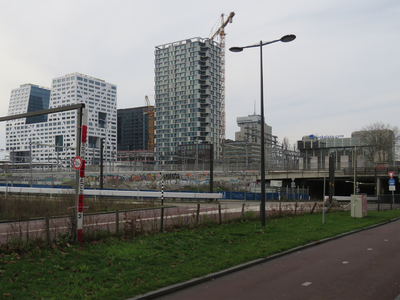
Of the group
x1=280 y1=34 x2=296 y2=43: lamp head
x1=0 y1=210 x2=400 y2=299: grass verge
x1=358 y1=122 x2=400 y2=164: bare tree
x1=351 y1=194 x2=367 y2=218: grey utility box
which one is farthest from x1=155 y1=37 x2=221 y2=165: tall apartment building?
x1=0 y1=210 x2=400 y2=299: grass verge

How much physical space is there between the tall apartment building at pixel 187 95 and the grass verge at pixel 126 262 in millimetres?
134699

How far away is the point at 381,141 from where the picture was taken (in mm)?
80375

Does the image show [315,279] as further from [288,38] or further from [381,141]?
[381,141]

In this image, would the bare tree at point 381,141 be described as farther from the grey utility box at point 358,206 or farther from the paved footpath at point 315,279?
the paved footpath at point 315,279

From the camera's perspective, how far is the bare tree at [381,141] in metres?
80.6

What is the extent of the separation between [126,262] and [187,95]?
476 ft

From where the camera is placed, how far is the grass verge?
6.79m

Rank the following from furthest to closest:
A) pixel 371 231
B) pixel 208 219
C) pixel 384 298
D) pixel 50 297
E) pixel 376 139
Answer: pixel 376 139 → pixel 371 231 → pixel 208 219 → pixel 384 298 → pixel 50 297

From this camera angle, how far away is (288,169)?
61.5m

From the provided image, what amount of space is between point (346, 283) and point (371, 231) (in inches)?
429

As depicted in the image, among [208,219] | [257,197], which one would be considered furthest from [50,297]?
[257,197]

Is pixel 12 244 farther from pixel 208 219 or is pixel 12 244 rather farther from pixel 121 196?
pixel 121 196

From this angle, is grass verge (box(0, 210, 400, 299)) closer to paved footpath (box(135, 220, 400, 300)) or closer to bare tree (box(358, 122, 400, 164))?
paved footpath (box(135, 220, 400, 300))

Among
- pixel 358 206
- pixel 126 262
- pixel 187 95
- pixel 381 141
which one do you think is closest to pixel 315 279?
pixel 126 262
